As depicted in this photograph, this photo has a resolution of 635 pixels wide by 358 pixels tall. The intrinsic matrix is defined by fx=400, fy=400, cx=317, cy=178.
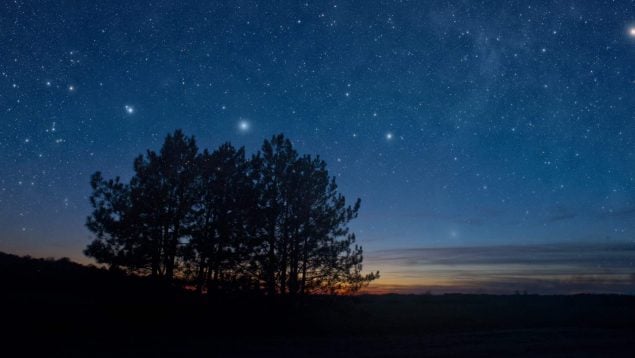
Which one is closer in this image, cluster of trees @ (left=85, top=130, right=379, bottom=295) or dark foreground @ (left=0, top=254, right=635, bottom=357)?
dark foreground @ (left=0, top=254, right=635, bottom=357)

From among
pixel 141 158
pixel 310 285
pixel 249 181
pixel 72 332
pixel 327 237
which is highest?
pixel 141 158

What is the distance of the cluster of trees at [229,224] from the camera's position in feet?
71.1

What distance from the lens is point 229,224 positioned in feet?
73.0

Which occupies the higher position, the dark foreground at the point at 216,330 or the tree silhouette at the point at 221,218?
the tree silhouette at the point at 221,218

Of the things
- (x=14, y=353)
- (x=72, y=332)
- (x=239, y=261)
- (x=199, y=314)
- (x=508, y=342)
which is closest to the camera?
(x=14, y=353)

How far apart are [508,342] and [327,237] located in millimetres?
10024

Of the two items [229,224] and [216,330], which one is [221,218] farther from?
[216,330]

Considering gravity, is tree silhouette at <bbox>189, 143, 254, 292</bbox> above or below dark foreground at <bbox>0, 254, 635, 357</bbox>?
above

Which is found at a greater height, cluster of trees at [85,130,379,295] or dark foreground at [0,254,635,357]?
cluster of trees at [85,130,379,295]

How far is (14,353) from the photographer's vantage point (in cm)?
1139

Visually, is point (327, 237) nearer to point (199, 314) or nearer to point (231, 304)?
point (231, 304)

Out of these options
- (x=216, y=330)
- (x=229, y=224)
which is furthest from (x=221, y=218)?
(x=216, y=330)

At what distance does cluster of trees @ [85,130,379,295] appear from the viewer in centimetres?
2167

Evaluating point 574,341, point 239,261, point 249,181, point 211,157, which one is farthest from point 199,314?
point 574,341
